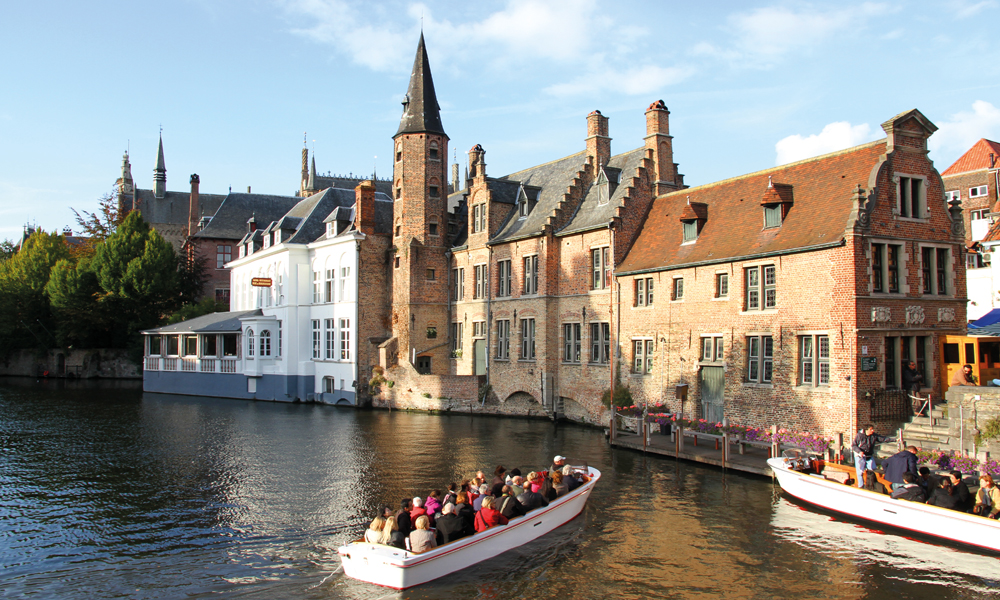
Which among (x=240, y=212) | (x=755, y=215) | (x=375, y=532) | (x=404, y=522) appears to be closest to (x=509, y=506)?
(x=404, y=522)

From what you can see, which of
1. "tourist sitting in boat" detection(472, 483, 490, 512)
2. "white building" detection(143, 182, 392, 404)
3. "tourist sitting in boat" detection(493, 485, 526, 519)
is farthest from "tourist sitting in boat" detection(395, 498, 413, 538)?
"white building" detection(143, 182, 392, 404)

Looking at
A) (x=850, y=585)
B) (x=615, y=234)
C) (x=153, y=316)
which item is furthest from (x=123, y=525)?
(x=153, y=316)

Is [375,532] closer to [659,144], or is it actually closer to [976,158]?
[659,144]

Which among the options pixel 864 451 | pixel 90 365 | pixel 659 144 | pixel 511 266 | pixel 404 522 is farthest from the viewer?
pixel 90 365

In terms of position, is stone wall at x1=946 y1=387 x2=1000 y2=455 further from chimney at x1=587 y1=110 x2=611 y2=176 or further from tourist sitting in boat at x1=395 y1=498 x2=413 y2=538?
chimney at x1=587 y1=110 x2=611 y2=176

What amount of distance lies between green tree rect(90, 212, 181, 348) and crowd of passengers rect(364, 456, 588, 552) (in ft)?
164

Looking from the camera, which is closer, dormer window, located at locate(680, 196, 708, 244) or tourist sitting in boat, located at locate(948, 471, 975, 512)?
tourist sitting in boat, located at locate(948, 471, 975, 512)

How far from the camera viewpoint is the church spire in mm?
81006

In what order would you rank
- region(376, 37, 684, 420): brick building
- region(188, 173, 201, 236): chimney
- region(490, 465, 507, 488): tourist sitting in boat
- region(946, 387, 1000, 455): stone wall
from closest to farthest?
region(490, 465, 507, 488): tourist sitting in boat → region(946, 387, 1000, 455): stone wall → region(376, 37, 684, 420): brick building → region(188, 173, 201, 236): chimney

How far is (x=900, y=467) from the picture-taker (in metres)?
16.3

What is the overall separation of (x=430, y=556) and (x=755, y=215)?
59.9 ft

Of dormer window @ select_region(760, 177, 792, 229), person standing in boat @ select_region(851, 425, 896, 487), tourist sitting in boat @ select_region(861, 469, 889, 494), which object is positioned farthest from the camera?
dormer window @ select_region(760, 177, 792, 229)

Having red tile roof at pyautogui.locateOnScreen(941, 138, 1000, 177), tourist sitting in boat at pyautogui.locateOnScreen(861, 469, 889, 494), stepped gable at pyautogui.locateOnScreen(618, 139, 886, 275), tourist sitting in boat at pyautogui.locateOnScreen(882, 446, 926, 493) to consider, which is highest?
red tile roof at pyautogui.locateOnScreen(941, 138, 1000, 177)

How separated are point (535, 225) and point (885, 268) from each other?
674 inches
